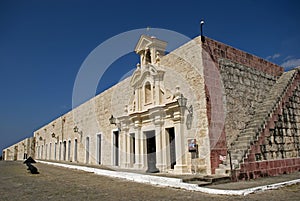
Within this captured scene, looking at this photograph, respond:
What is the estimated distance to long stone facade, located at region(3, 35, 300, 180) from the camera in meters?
7.71

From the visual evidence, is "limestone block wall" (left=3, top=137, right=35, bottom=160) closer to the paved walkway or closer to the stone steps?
the paved walkway

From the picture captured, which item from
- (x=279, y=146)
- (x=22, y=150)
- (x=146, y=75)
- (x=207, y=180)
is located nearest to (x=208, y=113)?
(x=207, y=180)

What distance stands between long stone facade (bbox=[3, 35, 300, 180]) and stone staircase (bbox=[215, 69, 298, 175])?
0.09 feet

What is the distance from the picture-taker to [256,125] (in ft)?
27.2

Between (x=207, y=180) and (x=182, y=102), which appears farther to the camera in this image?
(x=182, y=102)

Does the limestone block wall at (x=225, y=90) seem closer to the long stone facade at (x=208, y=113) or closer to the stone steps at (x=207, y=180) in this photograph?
the long stone facade at (x=208, y=113)

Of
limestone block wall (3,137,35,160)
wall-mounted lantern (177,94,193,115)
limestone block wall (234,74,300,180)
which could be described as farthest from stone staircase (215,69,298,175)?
limestone block wall (3,137,35,160)

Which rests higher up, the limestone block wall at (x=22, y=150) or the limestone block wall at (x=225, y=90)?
the limestone block wall at (x=225, y=90)

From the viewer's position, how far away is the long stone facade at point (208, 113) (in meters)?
7.71

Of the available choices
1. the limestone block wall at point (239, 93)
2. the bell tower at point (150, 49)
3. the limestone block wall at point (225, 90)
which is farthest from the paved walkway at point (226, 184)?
the bell tower at point (150, 49)

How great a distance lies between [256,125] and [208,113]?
1.82 metres

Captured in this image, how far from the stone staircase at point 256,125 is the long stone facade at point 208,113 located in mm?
27

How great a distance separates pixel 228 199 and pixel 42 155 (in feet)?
91.7

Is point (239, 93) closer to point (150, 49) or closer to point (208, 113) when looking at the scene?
point (208, 113)
